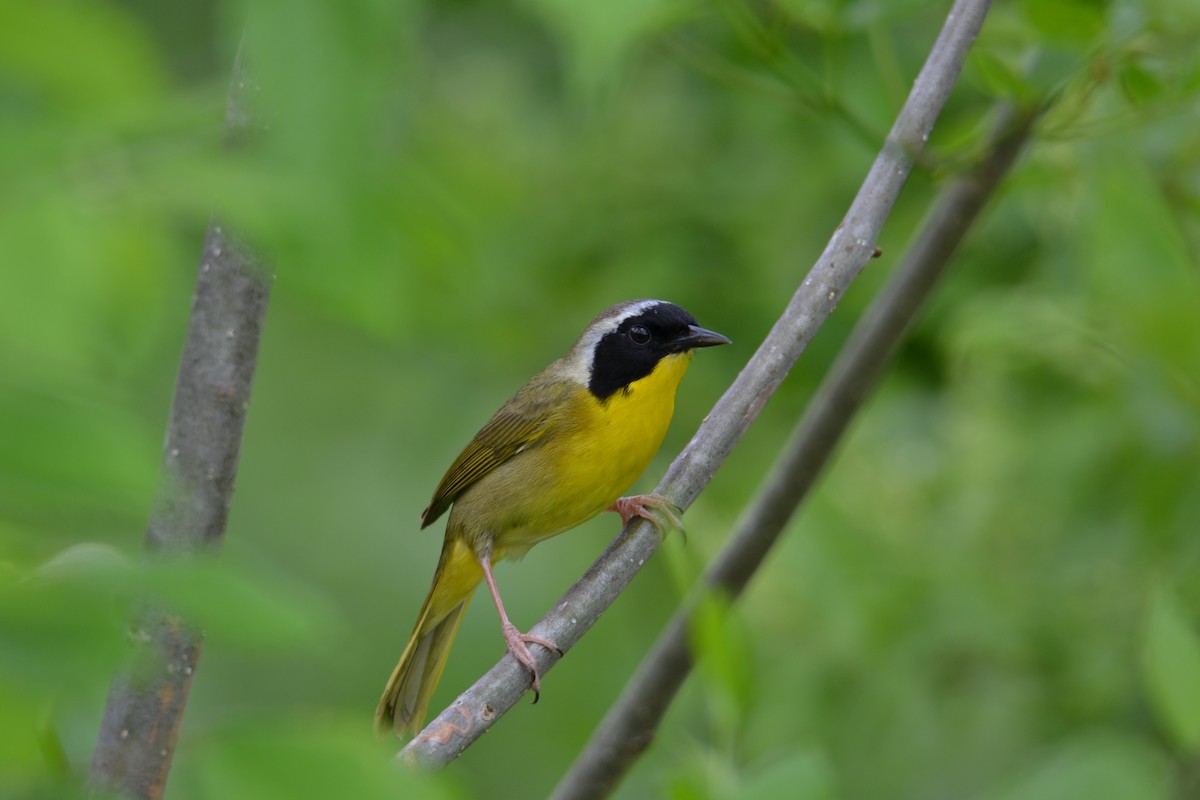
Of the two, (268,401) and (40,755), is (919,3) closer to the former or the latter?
(40,755)

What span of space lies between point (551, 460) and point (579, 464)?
0.44 feet

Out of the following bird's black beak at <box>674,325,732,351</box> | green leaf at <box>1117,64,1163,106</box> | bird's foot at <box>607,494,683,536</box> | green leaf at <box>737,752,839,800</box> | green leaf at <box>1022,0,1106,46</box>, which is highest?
bird's black beak at <box>674,325,732,351</box>

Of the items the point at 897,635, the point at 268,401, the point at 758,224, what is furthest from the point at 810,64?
the point at 268,401

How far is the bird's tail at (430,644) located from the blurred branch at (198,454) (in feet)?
6.35

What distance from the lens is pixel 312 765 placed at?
34.3 inches

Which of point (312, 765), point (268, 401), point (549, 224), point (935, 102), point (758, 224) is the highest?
point (268, 401)

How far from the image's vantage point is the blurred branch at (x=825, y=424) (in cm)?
275

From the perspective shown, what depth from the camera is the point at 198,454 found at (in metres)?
2.16

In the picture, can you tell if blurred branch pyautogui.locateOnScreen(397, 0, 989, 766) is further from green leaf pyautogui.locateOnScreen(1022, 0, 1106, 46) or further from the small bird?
the small bird

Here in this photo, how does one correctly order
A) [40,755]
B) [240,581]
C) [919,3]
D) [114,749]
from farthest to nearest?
[919,3] < [114,749] < [40,755] < [240,581]

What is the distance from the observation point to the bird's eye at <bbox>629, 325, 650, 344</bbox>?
435 centimetres

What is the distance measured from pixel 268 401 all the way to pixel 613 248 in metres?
5.12

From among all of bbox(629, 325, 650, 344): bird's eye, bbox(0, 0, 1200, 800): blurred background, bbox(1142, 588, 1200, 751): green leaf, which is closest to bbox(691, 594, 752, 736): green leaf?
bbox(0, 0, 1200, 800): blurred background

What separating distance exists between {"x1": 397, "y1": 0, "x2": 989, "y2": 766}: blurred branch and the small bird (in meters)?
1.35
